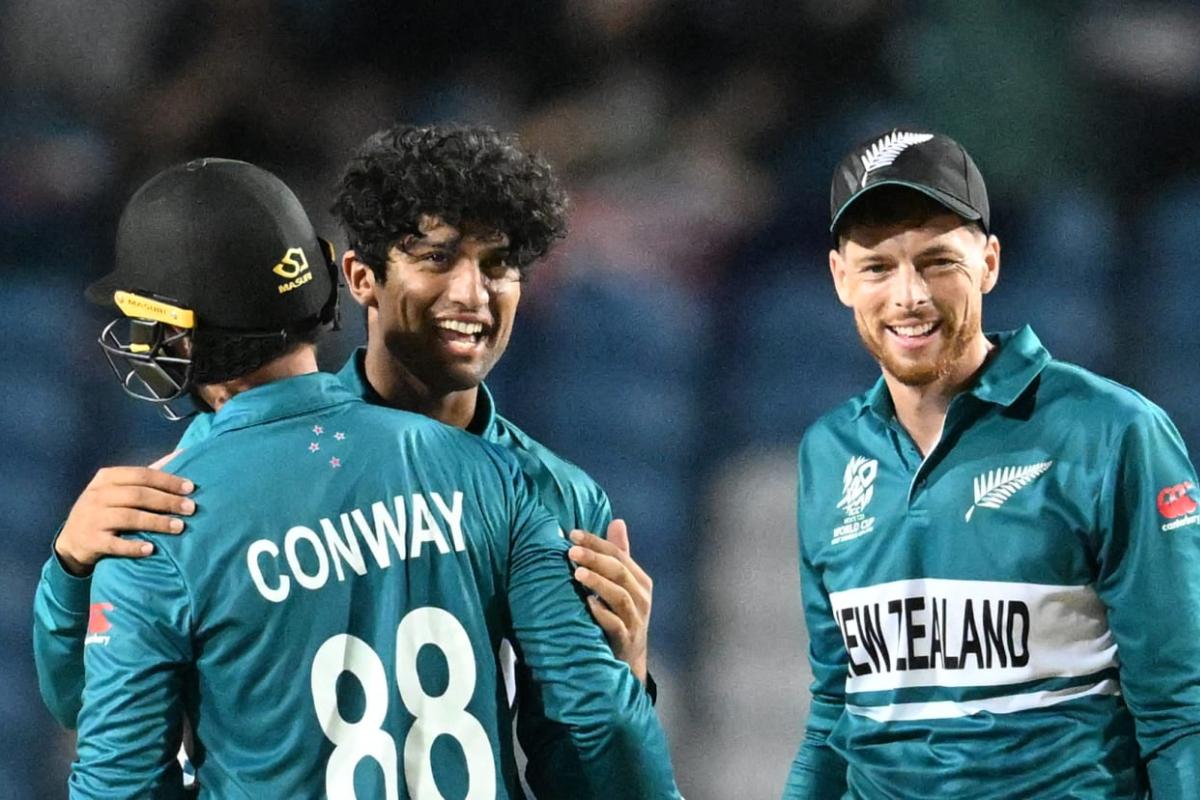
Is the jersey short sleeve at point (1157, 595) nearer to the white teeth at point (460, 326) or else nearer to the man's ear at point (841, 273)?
the man's ear at point (841, 273)

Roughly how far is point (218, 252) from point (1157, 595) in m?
1.37

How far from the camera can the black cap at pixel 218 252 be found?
1867 millimetres

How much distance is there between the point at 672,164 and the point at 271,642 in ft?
10.8

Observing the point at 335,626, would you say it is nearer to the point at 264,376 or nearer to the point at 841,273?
the point at 264,376

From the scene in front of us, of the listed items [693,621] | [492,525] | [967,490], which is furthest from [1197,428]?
[492,525]

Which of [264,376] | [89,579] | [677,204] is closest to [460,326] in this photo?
[264,376]

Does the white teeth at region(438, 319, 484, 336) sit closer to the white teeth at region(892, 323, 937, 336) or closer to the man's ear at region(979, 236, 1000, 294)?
the white teeth at region(892, 323, 937, 336)

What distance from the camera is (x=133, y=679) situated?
1695 mm

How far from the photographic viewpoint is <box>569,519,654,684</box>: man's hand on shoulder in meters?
1.98

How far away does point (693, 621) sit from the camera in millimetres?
4449

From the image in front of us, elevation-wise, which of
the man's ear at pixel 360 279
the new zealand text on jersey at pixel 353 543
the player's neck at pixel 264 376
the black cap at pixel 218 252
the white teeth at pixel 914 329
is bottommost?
the new zealand text on jersey at pixel 353 543

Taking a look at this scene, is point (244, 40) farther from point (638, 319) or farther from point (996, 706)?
point (996, 706)

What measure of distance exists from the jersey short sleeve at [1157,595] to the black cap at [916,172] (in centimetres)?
47

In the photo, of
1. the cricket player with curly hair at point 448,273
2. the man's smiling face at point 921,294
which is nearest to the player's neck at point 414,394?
the cricket player with curly hair at point 448,273
